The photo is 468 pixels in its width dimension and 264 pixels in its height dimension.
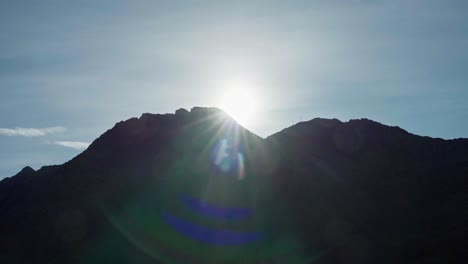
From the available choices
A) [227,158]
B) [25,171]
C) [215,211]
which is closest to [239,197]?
[215,211]

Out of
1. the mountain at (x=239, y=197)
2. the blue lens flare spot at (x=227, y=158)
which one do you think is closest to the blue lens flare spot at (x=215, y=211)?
the mountain at (x=239, y=197)

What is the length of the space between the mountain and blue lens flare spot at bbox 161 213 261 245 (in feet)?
0.32

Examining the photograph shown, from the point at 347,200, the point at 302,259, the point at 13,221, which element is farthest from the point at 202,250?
the point at 13,221

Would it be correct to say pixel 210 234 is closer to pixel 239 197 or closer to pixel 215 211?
pixel 215 211

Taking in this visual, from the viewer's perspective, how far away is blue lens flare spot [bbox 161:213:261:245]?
4641cm

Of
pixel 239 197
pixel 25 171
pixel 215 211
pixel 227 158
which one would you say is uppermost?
pixel 25 171

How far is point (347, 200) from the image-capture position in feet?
168

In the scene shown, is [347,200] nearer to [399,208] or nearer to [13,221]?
[399,208]

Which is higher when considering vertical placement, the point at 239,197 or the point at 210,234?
the point at 239,197

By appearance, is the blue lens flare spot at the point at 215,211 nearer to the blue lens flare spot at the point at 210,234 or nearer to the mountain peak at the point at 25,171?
the blue lens flare spot at the point at 210,234

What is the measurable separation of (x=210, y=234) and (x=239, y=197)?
537 cm

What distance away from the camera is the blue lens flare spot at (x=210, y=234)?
46.4m

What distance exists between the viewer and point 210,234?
47312mm

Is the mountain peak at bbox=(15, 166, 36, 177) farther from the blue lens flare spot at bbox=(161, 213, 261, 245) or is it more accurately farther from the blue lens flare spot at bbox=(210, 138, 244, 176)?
the blue lens flare spot at bbox=(161, 213, 261, 245)
